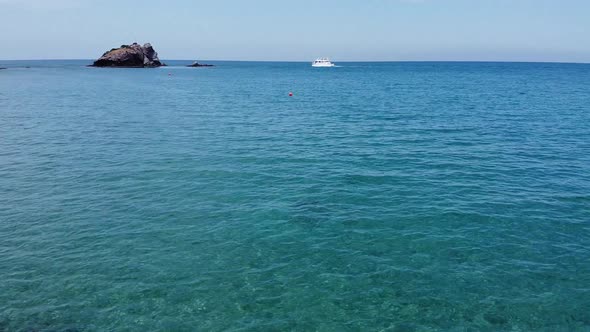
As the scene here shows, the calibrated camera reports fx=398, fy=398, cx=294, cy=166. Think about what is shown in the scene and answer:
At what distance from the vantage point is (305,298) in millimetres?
17625

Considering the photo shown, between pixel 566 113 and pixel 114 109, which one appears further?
pixel 114 109

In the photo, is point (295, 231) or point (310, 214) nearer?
point (295, 231)

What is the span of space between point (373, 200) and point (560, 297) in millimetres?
13017

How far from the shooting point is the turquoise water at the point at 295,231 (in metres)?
16.9

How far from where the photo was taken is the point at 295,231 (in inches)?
945

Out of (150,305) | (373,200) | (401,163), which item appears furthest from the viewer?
(401,163)

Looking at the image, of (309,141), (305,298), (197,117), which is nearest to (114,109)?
(197,117)

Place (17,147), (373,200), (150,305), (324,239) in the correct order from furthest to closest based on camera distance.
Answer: (17,147)
(373,200)
(324,239)
(150,305)

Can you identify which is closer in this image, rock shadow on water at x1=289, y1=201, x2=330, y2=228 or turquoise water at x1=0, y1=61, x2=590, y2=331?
turquoise water at x1=0, y1=61, x2=590, y2=331

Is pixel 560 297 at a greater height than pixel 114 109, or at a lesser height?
lesser

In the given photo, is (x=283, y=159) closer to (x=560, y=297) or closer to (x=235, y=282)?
(x=235, y=282)

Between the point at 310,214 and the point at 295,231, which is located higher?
the point at 310,214

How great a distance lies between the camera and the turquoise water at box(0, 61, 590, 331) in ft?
55.3

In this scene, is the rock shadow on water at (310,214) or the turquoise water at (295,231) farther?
the rock shadow on water at (310,214)
